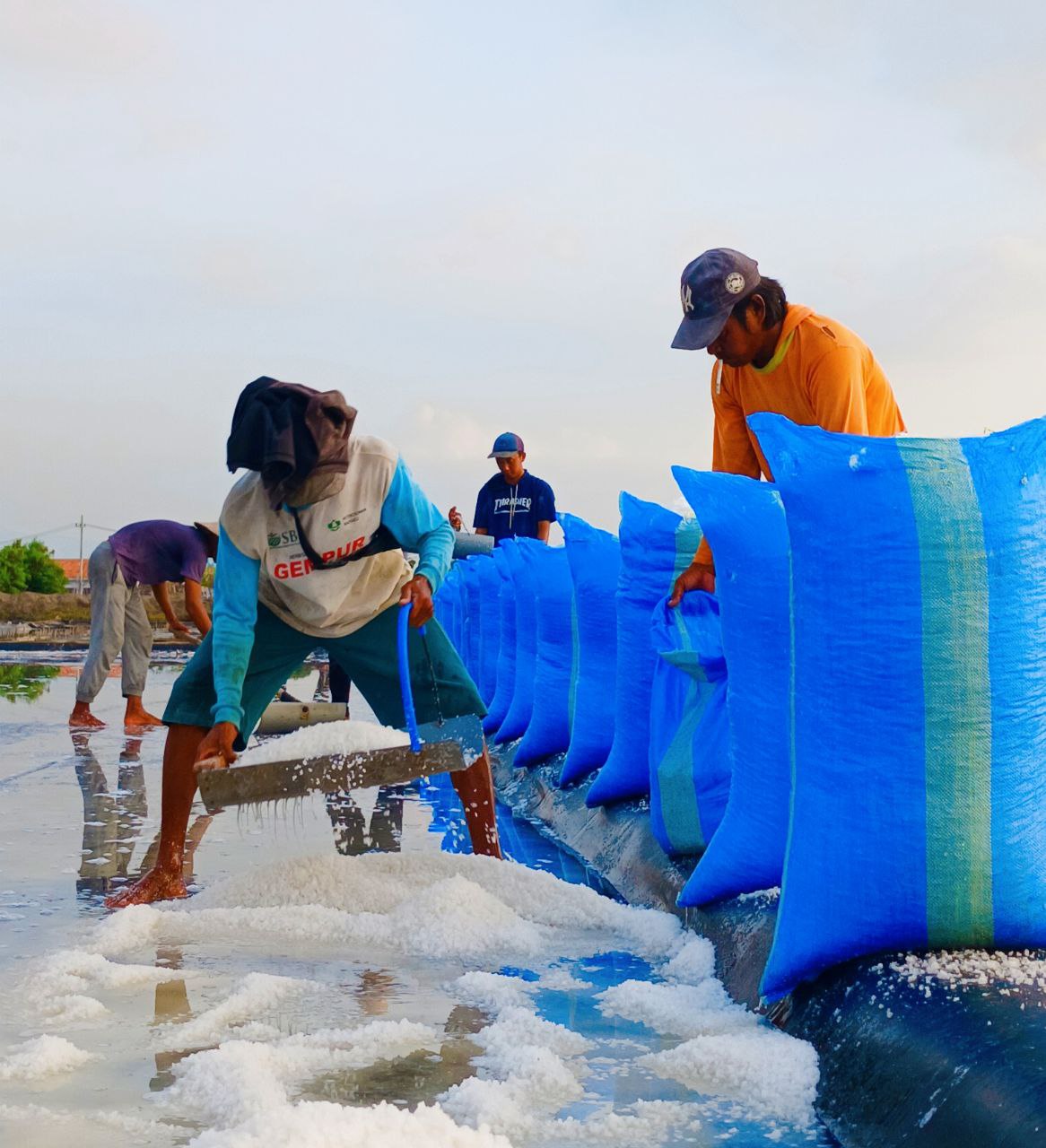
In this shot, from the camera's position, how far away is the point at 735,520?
2734 mm

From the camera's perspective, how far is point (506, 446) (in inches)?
330

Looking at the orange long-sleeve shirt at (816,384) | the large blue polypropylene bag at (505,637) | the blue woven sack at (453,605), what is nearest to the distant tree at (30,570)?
the blue woven sack at (453,605)

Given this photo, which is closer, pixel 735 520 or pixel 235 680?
pixel 735 520

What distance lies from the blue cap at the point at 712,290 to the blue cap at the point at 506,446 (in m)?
5.28

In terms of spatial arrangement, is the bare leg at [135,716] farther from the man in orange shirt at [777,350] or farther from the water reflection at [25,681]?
the man in orange shirt at [777,350]

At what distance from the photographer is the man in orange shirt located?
3025 mm

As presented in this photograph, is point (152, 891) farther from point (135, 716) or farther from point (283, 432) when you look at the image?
point (135, 716)

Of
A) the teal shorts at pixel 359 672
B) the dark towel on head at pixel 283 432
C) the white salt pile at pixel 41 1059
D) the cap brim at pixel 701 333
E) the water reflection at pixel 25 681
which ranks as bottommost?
the white salt pile at pixel 41 1059

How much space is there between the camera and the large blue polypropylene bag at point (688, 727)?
3170 mm

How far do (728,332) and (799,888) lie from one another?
148cm

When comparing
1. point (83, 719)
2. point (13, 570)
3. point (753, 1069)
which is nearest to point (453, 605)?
point (83, 719)

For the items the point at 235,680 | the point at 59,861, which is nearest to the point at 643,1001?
the point at 235,680

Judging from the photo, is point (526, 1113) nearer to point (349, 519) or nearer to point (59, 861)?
point (349, 519)

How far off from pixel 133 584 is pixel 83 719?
0.91m
